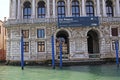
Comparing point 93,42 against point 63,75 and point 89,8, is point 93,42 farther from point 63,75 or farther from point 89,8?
point 63,75

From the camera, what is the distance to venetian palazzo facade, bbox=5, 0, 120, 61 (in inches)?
1459

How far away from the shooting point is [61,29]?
1487 inches

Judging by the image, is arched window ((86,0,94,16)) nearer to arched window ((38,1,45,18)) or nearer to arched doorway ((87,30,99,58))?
arched doorway ((87,30,99,58))

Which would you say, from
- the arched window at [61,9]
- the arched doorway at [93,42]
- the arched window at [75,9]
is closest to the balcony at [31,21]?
the arched window at [61,9]

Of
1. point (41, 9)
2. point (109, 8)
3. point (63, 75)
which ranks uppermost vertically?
point (109, 8)

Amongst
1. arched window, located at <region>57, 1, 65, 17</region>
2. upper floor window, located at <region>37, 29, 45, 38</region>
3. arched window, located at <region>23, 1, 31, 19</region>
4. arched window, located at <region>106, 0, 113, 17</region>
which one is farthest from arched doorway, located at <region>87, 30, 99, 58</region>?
arched window, located at <region>23, 1, 31, 19</region>

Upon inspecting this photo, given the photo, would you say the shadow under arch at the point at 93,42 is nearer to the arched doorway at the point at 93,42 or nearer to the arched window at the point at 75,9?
the arched doorway at the point at 93,42

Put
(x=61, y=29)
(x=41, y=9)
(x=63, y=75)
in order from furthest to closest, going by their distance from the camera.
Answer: (x=41, y=9) < (x=61, y=29) < (x=63, y=75)

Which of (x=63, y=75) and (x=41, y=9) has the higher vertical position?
(x=41, y=9)

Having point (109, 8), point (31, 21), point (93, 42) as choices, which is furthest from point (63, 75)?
point (109, 8)

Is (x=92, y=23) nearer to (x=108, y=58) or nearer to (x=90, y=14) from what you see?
(x=90, y=14)

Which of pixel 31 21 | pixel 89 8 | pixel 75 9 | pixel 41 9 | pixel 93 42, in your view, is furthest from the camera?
pixel 93 42

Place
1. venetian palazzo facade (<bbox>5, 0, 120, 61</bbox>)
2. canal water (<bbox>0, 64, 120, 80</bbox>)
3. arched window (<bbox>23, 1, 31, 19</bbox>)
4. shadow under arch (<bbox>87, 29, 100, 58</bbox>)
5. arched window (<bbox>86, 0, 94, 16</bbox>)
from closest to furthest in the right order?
canal water (<bbox>0, 64, 120, 80</bbox>), venetian palazzo facade (<bbox>5, 0, 120, 61</bbox>), shadow under arch (<bbox>87, 29, 100, 58</bbox>), arched window (<bbox>86, 0, 94, 16</bbox>), arched window (<bbox>23, 1, 31, 19</bbox>)

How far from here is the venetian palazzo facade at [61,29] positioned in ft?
122
